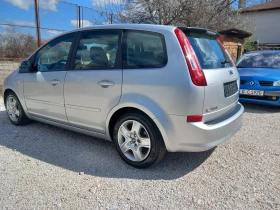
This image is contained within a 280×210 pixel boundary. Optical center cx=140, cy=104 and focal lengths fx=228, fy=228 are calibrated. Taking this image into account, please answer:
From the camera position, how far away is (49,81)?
344 centimetres

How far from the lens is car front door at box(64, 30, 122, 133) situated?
2.79 m

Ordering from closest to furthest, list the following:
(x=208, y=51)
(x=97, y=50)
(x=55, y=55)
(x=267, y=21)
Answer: (x=208, y=51)
(x=97, y=50)
(x=55, y=55)
(x=267, y=21)

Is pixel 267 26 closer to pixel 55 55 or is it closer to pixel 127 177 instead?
pixel 55 55

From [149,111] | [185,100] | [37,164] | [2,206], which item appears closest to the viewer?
[2,206]

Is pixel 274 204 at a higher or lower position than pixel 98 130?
lower

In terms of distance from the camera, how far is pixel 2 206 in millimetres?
2148

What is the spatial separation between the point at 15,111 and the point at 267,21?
30.2m

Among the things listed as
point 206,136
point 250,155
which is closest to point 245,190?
point 206,136

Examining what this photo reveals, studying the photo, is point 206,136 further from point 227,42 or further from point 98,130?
point 227,42

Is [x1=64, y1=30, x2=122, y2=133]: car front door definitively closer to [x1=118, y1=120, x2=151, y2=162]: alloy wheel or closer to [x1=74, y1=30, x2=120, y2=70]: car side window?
[x1=74, y1=30, x2=120, y2=70]: car side window

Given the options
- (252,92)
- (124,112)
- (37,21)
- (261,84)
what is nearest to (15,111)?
(124,112)

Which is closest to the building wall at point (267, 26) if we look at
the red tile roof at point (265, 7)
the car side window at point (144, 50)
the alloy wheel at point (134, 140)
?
the red tile roof at point (265, 7)

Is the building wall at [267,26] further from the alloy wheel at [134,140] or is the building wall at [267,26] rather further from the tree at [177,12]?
the alloy wheel at [134,140]

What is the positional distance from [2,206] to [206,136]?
2.11 meters
